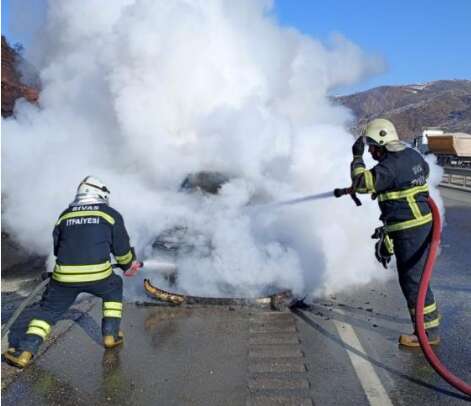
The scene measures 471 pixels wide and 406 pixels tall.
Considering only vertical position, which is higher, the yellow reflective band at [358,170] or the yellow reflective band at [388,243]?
the yellow reflective band at [358,170]

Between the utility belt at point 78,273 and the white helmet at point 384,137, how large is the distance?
2454mm

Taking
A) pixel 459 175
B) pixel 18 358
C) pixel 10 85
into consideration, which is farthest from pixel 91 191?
pixel 459 175

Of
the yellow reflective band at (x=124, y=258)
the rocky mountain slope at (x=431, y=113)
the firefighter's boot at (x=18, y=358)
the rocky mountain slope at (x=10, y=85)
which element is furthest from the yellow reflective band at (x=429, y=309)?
the rocky mountain slope at (x=431, y=113)

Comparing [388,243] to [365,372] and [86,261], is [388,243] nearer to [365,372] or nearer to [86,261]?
[365,372]

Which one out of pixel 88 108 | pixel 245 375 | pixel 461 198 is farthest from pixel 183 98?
pixel 461 198

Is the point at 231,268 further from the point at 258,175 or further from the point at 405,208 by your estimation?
the point at 405,208

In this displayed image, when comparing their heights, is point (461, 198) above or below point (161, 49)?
below

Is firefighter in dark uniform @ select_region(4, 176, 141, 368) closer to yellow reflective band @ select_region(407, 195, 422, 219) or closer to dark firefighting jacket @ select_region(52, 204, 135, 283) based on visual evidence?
dark firefighting jacket @ select_region(52, 204, 135, 283)

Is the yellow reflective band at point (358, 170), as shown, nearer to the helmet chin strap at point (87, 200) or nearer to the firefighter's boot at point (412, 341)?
the firefighter's boot at point (412, 341)

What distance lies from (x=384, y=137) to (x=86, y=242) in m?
2.56

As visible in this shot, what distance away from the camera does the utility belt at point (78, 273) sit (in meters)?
4.32

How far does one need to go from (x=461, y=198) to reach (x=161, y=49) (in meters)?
13.1

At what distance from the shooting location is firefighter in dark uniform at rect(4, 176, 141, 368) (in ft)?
14.2

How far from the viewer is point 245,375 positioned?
3932mm
